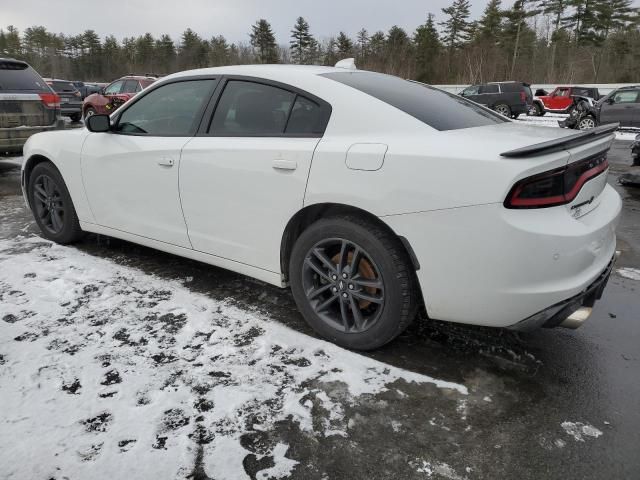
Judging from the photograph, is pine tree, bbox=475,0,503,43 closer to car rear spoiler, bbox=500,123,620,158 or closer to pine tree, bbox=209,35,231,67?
pine tree, bbox=209,35,231,67

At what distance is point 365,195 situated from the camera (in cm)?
233

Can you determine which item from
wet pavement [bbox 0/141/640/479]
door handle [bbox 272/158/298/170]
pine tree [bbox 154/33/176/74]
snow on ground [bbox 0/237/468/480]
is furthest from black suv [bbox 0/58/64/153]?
pine tree [bbox 154/33/176/74]

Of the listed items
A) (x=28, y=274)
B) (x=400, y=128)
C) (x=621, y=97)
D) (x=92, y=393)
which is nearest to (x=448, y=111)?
(x=400, y=128)

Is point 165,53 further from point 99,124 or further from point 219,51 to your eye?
point 99,124

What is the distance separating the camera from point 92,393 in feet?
7.27

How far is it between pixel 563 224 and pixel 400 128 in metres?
0.89

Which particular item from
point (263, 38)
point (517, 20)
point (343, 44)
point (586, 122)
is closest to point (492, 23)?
point (517, 20)

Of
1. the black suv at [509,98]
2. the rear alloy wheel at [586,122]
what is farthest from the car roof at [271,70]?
the black suv at [509,98]

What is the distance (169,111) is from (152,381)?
6.49ft

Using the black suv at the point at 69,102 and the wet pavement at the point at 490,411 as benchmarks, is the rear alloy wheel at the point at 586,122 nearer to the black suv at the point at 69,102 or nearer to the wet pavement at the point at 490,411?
the wet pavement at the point at 490,411

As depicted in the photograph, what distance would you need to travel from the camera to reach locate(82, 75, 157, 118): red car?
15.5 m

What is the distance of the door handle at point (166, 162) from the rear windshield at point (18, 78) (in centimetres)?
585

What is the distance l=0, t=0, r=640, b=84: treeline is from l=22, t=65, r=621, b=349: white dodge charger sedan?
43187 millimetres

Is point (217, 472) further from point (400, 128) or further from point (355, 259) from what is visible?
point (400, 128)
